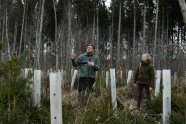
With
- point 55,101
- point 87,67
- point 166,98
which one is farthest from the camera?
point 87,67

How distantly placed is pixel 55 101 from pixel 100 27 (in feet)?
81.7

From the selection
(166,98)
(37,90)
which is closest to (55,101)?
(37,90)

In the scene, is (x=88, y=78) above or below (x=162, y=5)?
below

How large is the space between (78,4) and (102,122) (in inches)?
788

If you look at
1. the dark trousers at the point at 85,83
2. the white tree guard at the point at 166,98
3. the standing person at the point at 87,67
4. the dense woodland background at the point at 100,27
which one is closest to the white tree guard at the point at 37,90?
the dark trousers at the point at 85,83

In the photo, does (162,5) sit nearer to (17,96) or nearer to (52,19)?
(52,19)

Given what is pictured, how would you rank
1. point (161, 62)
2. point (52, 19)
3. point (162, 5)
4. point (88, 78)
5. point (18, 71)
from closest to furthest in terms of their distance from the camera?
point (18, 71)
point (88, 78)
point (161, 62)
point (162, 5)
point (52, 19)

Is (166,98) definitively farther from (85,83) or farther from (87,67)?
(87,67)

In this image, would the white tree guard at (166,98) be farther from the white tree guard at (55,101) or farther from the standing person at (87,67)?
the white tree guard at (55,101)

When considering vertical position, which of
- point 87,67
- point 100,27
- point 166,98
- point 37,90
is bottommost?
point 166,98

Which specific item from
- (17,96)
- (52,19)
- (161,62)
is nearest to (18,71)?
(17,96)

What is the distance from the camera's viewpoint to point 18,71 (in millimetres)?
5398

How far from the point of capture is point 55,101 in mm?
3701

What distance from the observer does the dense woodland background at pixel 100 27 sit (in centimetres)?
1995
